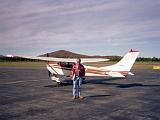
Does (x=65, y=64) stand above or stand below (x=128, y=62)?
below

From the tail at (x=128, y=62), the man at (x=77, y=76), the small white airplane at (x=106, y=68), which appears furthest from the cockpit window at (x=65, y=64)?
the man at (x=77, y=76)

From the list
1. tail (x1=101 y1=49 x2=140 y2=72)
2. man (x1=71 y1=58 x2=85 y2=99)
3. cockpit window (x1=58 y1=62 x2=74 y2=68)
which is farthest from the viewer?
cockpit window (x1=58 y1=62 x2=74 y2=68)

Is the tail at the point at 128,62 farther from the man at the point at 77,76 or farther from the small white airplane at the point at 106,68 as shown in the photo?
the man at the point at 77,76

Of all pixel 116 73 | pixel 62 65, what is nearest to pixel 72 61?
pixel 62 65

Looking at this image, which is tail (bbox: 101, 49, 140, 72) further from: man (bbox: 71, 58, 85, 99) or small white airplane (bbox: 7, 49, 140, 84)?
man (bbox: 71, 58, 85, 99)

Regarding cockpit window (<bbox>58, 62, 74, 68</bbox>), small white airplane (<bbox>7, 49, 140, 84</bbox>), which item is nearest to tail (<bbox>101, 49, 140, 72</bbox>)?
small white airplane (<bbox>7, 49, 140, 84</bbox>)

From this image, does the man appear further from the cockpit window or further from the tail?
the cockpit window

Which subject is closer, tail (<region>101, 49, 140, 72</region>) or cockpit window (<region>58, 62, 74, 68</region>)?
tail (<region>101, 49, 140, 72</region>)

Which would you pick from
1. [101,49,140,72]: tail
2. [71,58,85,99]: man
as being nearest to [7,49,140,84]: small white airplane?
[101,49,140,72]: tail

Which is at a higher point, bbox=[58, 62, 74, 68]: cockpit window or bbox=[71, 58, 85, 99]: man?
bbox=[58, 62, 74, 68]: cockpit window

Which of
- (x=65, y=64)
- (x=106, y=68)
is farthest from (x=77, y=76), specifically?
(x=65, y=64)

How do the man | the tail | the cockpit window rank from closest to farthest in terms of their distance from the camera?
1. the man
2. the tail
3. the cockpit window

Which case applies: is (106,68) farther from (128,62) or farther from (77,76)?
(77,76)

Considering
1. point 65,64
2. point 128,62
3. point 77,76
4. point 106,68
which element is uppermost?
point 128,62
